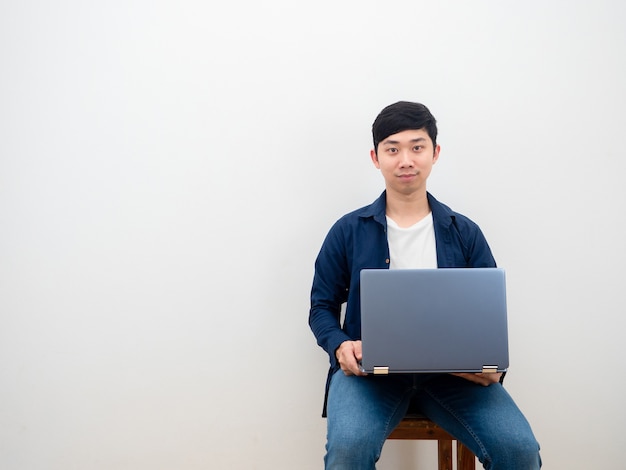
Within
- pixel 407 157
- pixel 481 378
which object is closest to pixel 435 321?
pixel 481 378

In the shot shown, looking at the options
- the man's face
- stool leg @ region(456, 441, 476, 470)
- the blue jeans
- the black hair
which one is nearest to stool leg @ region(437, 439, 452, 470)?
stool leg @ region(456, 441, 476, 470)

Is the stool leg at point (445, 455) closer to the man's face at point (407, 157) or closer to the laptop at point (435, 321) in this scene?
the laptop at point (435, 321)

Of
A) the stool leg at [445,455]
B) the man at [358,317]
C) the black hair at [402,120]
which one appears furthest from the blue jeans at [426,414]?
the black hair at [402,120]

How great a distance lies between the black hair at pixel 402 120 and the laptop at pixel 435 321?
0.41 m

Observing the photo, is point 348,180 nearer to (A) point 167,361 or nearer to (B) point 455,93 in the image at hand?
(B) point 455,93

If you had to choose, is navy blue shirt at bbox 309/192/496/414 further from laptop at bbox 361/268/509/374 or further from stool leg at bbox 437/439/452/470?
stool leg at bbox 437/439/452/470

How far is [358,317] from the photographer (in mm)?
1282

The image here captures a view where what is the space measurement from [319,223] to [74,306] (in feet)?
2.66

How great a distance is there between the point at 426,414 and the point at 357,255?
0.42m

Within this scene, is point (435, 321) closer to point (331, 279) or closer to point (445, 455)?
point (331, 279)

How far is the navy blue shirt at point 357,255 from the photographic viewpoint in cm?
129

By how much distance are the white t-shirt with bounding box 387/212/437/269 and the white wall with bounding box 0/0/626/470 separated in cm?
27

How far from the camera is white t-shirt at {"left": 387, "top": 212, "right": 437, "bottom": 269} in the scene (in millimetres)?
1292

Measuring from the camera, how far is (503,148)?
1539mm
